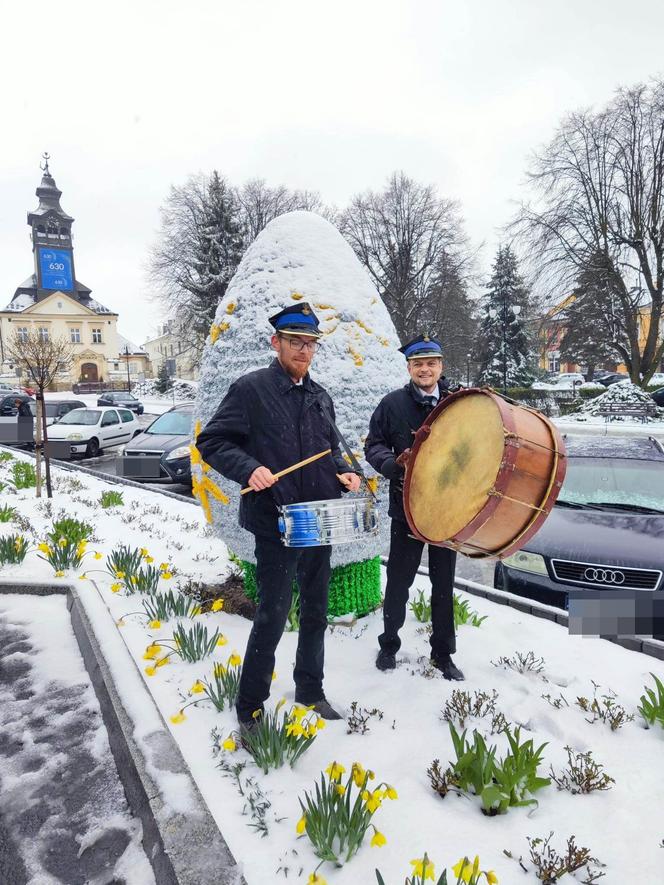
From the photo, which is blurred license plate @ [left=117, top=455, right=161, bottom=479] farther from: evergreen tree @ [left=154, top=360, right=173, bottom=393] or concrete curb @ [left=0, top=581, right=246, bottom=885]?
evergreen tree @ [left=154, top=360, right=173, bottom=393]

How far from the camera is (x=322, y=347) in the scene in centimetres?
334

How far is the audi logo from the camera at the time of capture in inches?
140

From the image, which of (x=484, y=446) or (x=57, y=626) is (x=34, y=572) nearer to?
(x=57, y=626)

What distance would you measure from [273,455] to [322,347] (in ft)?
3.96

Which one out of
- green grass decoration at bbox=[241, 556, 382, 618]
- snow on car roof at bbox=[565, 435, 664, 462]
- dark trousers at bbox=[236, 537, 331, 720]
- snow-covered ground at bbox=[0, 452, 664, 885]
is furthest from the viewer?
snow on car roof at bbox=[565, 435, 664, 462]

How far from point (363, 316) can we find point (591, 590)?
2.32m

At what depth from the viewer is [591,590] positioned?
348 centimetres

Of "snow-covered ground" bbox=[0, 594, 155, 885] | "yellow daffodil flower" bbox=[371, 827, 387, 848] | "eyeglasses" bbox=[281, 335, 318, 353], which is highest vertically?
"eyeglasses" bbox=[281, 335, 318, 353]

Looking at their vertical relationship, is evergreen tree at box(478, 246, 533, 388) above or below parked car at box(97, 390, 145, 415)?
above

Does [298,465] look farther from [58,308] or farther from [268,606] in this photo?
[58,308]

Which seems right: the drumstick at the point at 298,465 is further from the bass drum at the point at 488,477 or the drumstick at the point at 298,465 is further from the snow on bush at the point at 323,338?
the snow on bush at the point at 323,338

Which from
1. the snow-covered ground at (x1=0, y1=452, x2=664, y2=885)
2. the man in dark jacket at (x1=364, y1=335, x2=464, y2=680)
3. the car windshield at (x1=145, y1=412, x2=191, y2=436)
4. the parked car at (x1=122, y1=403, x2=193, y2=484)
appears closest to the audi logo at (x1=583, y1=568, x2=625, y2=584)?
the snow-covered ground at (x1=0, y1=452, x2=664, y2=885)

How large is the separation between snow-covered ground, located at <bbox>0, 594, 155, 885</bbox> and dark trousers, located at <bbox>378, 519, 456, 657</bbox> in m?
1.50

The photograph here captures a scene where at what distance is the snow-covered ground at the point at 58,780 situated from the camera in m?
1.92
